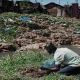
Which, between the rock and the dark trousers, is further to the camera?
the rock

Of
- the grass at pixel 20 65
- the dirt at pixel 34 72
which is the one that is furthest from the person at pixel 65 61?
the grass at pixel 20 65

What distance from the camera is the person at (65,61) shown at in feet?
35.0

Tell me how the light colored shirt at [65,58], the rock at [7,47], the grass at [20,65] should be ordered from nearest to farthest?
the grass at [20,65], the light colored shirt at [65,58], the rock at [7,47]

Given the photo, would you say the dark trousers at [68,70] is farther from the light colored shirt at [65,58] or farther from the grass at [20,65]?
the grass at [20,65]

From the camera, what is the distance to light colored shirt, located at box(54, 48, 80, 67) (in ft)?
34.9

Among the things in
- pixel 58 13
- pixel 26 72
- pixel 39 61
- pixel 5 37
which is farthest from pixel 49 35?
pixel 58 13

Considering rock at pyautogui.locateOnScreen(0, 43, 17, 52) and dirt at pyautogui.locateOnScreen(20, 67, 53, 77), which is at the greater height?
dirt at pyautogui.locateOnScreen(20, 67, 53, 77)

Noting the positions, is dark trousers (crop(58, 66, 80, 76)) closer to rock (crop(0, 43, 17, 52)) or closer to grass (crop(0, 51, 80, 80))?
grass (crop(0, 51, 80, 80))

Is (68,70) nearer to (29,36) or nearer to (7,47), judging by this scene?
(7,47)

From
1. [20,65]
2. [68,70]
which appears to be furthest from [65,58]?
[20,65]

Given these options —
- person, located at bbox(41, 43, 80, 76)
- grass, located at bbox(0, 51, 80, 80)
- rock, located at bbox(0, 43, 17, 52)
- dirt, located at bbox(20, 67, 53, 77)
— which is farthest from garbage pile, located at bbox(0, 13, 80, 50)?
person, located at bbox(41, 43, 80, 76)

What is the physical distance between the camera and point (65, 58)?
10.8m

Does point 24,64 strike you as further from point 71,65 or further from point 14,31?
point 14,31

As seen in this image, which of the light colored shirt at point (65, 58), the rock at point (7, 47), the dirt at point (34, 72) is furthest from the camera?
the rock at point (7, 47)
